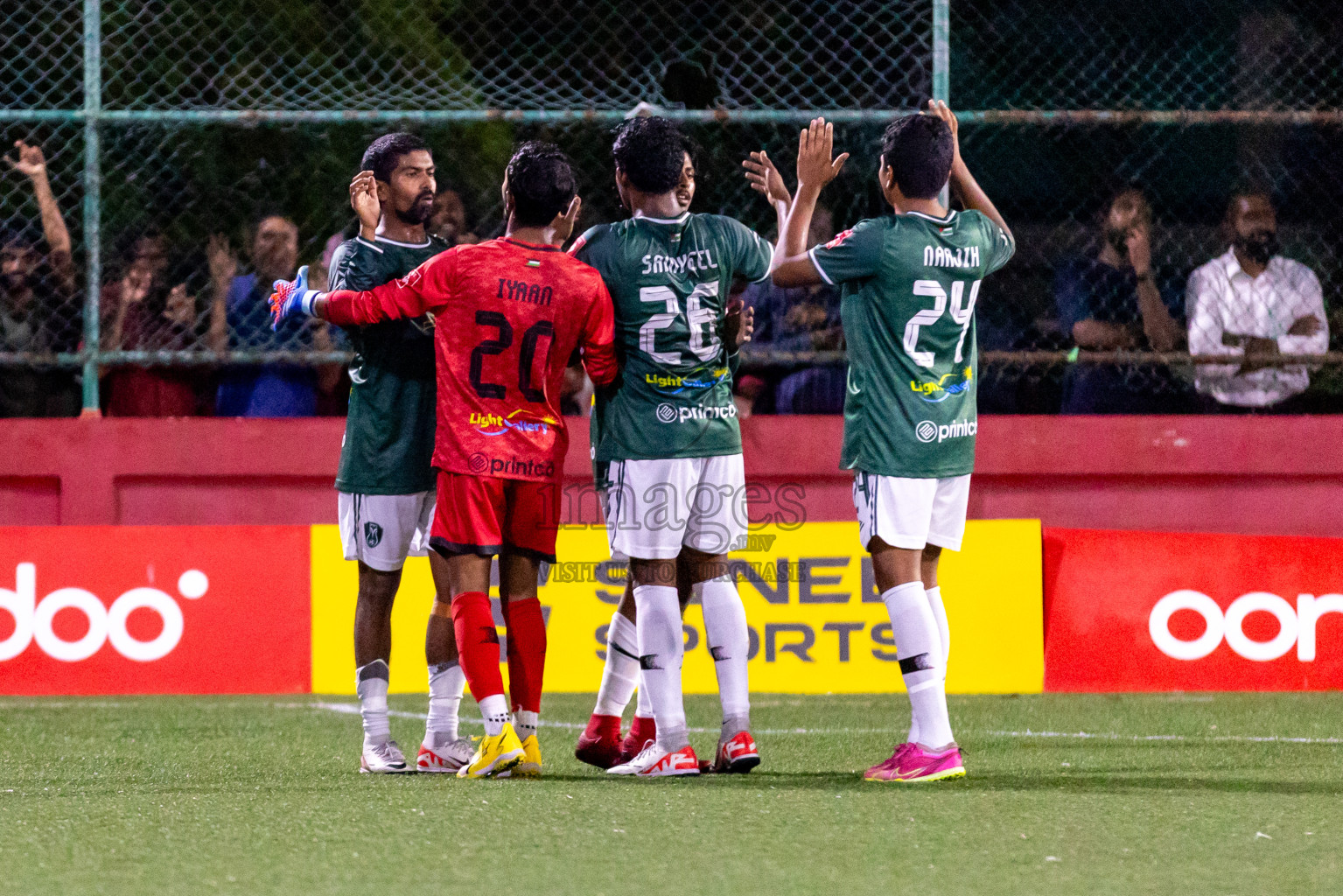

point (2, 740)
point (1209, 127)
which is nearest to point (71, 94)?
point (2, 740)

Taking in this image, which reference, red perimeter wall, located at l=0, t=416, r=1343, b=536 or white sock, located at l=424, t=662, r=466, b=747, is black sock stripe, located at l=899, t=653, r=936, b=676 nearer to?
white sock, located at l=424, t=662, r=466, b=747

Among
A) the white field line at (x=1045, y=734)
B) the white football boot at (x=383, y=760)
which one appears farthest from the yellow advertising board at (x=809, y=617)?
the white football boot at (x=383, y=760)

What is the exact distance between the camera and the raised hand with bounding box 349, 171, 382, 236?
5.51 metres

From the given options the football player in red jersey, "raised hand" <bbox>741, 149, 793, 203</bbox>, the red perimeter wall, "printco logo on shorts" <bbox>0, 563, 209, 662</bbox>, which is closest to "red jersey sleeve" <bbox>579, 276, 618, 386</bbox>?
the football player in red jersey

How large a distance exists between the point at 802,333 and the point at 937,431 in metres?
3.51

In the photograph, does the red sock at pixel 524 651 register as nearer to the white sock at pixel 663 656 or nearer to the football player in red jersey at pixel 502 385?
the football player in red jersey at pixel 502 385

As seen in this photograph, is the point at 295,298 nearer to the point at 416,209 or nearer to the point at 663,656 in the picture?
the point at 416,209

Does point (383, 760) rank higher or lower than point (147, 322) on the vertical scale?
lower

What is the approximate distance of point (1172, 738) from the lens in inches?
246

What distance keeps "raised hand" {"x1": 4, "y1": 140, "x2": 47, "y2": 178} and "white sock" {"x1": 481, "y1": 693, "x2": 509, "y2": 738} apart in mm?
4907

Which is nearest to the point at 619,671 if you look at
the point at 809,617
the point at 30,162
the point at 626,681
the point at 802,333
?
the point at 626,681

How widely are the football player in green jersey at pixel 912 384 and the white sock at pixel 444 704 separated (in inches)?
50.4

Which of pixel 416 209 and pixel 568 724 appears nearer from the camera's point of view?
pixel 416 209

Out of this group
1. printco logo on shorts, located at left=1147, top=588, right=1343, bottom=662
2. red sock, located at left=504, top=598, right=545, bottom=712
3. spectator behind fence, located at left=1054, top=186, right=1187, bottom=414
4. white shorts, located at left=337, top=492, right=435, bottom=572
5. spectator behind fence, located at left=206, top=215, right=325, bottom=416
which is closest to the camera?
red sock, located at left=504, top=598, right=545, bottom=712
